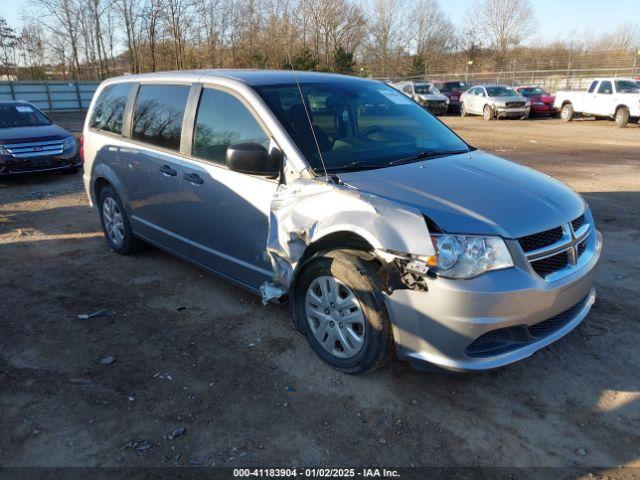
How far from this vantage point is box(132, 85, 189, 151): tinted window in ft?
14.9

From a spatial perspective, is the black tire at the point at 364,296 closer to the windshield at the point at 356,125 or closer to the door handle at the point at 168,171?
the windshield at the point at 356,125

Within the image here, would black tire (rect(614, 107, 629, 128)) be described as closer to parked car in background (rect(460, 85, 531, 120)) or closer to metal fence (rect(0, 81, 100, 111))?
parked car in background (rect(460, 85, 531, 120))

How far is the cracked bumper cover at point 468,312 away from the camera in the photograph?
110 inches

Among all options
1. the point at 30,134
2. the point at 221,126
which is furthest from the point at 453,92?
the point at 221,126

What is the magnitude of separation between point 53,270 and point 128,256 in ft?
2.52

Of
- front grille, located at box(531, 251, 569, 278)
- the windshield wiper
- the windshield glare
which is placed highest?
the windshield glare

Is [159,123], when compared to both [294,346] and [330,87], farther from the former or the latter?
[294,346]

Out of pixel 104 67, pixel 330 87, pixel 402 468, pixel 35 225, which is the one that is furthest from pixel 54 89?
pixel 402 468

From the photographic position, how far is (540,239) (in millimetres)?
3041

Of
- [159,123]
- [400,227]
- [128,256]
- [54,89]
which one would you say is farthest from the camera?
[54,89]

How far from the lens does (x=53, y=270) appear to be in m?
5.48

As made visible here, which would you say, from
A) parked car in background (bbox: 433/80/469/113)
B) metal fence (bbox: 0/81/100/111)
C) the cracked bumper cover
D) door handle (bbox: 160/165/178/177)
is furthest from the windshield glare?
the cracked bumper cover

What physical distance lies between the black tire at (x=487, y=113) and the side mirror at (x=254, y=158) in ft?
76.8

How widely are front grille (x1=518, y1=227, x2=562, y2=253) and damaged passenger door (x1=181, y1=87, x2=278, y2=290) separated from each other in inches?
65.9
